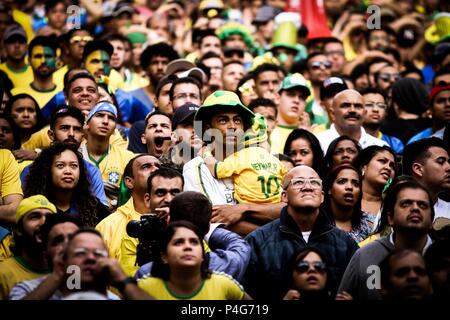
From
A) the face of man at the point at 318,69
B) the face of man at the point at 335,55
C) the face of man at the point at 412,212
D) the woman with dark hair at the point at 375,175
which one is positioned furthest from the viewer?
the face of man at the point at 335,55

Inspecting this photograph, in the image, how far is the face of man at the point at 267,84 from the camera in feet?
45.8

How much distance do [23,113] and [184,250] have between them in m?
4.66

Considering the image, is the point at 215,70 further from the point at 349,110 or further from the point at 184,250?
the point at 184,250

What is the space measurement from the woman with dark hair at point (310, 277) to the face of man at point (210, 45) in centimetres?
740

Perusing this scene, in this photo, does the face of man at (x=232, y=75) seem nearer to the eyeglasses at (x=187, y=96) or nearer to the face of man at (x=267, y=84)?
the face of man at (x=267, y=84)

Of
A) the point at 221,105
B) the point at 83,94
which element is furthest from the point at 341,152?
the point at 83,94

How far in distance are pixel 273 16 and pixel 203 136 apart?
8320 mm

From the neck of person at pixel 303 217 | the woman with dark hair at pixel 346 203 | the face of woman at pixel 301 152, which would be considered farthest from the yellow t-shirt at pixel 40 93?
the neck of person at pixel 303 217

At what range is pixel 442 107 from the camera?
12.5m

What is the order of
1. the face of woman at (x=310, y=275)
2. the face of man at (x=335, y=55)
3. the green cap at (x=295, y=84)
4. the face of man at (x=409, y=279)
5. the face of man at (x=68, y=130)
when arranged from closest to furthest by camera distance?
the face of man at (x=409, y=279) → the face of woman at (x=310, y=275) → the face of man at (x=68, y=130) → the green cap at (x=295, y=84) → the face of man at (x=335, y=55)

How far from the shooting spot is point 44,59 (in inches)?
552

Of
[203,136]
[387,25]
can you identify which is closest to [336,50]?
[387,25]

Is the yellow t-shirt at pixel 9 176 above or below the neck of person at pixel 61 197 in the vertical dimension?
above

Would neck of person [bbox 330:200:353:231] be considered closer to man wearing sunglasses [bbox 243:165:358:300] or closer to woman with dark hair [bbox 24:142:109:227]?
man wearing sunglasses [bbox 243:165:358:300]
